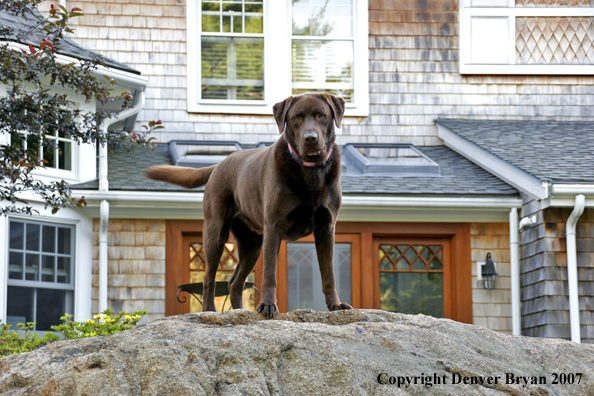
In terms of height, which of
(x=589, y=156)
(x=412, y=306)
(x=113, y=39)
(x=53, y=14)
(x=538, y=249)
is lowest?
(x=412, y=306)

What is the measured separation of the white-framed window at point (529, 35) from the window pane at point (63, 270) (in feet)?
22.0

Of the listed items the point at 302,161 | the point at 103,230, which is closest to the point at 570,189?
the point at 302,161

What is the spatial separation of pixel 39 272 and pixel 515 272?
595 centimetres

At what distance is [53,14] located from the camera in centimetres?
568

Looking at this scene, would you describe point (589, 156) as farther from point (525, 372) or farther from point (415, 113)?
point (525, 372)

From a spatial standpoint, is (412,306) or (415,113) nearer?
(412,306)

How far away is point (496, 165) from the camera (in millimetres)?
9703

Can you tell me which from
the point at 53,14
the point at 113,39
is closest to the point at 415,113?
the point at 113,39

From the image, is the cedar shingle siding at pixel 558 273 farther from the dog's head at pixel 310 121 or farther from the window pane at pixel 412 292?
the dog's head at pixel 310 121

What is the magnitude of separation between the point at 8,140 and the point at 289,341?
6265 mm

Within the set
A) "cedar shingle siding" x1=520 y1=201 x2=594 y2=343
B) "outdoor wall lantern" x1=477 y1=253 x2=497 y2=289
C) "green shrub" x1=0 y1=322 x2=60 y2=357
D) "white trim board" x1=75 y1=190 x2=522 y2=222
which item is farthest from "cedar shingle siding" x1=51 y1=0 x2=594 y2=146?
"green shrub" x1=0 y1=322 x2=60 y2=357

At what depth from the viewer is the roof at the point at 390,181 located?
355 inches

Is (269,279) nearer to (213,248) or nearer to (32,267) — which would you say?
(213,248)

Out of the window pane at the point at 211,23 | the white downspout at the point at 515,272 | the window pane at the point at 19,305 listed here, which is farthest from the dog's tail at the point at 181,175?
the window pane at the point at 211,23
